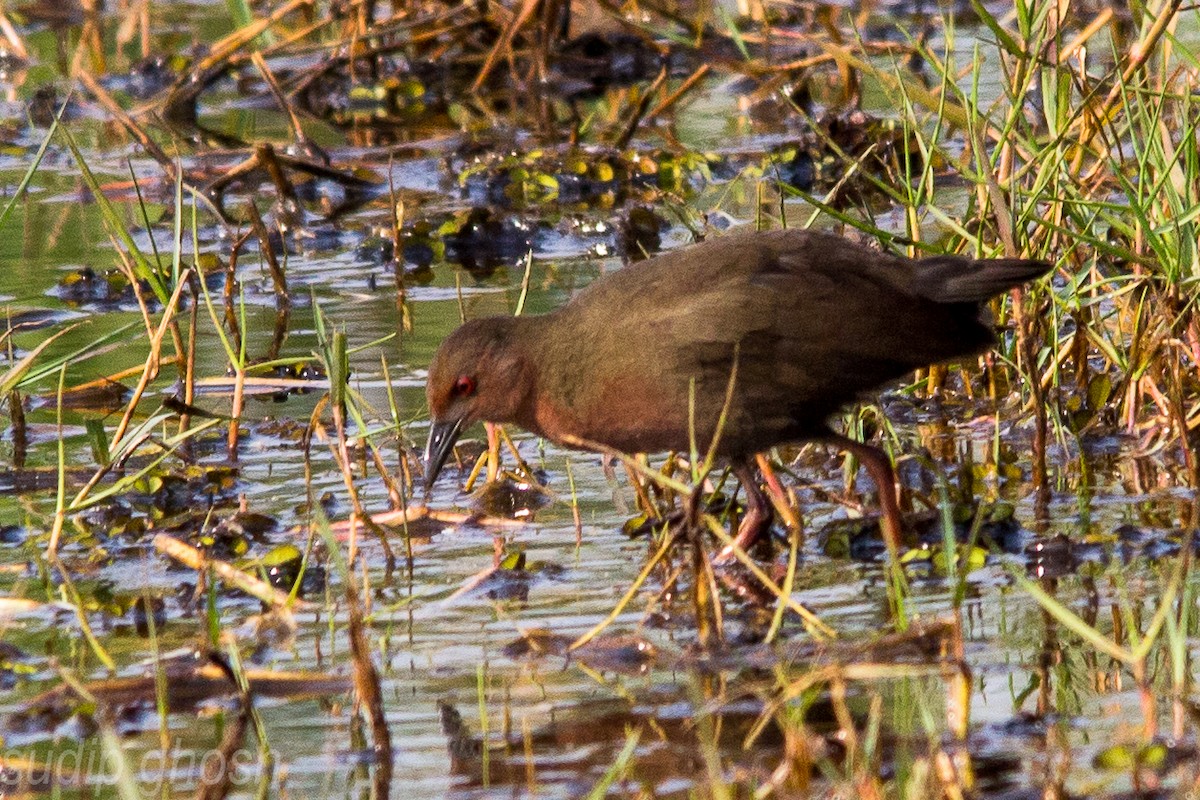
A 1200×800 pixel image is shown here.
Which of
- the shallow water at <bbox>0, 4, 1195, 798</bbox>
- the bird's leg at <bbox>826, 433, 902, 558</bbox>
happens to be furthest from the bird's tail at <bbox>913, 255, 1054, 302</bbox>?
the shallow water at <bbox>0, 4, 1195, 798</bbox>

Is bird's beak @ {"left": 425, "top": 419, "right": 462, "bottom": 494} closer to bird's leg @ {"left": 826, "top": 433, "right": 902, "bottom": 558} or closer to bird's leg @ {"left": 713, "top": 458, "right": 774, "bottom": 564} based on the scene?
bird's leg @ {"left": 713, "top": 458, "right": 774, "bottom": 564}

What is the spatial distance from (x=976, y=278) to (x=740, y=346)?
0.62 meters

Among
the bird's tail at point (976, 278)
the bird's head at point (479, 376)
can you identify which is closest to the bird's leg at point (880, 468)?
the bird's tail at point (976, 278)

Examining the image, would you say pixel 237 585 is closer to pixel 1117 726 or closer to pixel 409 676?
pixel 409 676

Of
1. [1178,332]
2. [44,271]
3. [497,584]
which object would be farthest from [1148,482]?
[44,271]

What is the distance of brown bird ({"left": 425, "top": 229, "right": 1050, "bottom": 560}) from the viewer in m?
4.75

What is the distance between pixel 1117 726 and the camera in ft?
11.3

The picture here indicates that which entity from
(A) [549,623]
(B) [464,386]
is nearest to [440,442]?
(B) [464,386]

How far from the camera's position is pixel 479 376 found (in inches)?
198

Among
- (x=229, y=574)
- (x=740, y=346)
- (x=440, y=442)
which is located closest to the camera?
(x=229, y=574)

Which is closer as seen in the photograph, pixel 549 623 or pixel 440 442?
pixel 549 623

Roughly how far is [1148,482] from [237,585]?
2.37 meters

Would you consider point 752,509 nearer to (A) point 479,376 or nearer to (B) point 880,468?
(B) point 880,468

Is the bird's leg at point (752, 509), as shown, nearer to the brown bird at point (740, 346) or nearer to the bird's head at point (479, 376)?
the brown bird at point (740, 346)
